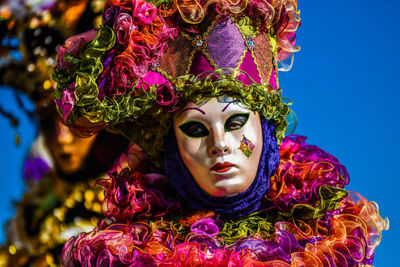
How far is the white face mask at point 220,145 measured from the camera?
5.81 ft

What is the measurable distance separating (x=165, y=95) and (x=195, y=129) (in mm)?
160

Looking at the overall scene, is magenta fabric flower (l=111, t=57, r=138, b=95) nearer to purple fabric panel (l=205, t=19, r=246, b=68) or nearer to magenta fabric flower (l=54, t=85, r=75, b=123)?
magenta fabric flower (l=54, t=85, r=75, b=123)

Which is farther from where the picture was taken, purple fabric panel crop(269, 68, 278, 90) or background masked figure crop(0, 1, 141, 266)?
background masked figure crop(0, 1, 141, 266)

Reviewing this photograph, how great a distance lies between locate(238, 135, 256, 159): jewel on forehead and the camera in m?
1.79

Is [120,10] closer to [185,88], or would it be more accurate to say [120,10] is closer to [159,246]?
[185,88]

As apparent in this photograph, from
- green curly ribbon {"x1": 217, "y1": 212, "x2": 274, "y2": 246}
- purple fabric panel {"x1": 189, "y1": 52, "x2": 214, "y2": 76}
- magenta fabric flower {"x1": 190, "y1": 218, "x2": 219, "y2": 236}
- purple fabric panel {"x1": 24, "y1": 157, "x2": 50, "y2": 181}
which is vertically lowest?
purple fabric panel {"x1": 24, "y1": 157, "x2": 50, "y2": 181}

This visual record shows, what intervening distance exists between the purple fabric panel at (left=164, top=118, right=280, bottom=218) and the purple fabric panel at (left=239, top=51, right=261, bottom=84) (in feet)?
0.51

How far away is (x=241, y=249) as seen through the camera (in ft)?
5.40

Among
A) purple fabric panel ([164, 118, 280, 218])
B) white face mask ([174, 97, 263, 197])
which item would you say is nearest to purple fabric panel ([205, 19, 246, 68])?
white face mask ([174, 97, 263, 197])

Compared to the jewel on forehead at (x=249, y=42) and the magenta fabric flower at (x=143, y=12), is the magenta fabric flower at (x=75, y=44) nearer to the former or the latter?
the magenta fabric flower at (x=143, y=12)

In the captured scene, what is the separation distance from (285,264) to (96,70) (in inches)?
33.8

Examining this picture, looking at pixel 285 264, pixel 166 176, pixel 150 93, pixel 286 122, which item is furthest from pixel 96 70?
pixel 285 264

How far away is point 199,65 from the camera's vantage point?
6.07 ft

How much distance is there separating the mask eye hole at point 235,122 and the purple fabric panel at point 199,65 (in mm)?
188
